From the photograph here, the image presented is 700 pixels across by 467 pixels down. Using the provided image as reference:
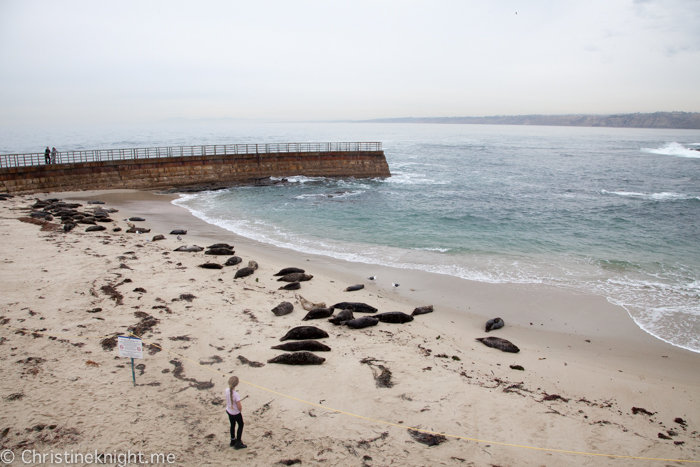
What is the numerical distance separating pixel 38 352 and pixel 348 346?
817 cm

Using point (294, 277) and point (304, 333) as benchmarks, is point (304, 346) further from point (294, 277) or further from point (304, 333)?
point (294, 277)

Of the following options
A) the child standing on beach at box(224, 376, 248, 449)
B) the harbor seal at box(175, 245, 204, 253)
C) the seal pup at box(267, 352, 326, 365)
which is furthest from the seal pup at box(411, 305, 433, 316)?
the harbor seal at box(175, 245, 204, 253)

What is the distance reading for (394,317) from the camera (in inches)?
544

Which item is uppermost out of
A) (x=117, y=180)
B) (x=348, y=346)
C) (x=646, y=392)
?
(x=117, y=180)

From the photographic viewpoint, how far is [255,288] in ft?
53.6

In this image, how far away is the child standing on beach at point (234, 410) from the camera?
720cm

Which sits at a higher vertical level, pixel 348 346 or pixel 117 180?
pixel 117 180

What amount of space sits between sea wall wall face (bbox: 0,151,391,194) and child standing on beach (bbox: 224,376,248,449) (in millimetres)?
→ 39528

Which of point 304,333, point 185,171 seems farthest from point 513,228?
point 185,171

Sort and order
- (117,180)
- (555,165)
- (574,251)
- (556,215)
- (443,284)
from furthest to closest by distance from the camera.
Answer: (555,165) < (117,180) < (556,215) < (574,251) < (443,284)

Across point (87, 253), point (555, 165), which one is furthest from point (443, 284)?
point (555, 165)

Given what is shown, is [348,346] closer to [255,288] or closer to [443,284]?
[255,288]

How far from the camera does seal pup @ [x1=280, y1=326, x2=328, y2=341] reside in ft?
39.3

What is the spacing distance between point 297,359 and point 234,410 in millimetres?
3446
